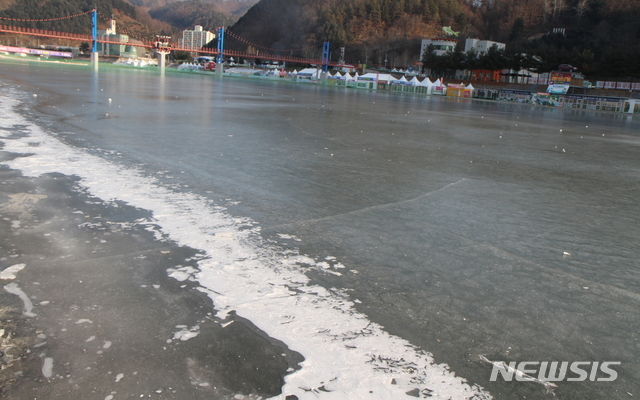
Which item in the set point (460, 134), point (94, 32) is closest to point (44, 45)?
point (94, 32)

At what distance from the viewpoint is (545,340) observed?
2.52m

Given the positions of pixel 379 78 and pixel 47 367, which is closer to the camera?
pixel 47 367

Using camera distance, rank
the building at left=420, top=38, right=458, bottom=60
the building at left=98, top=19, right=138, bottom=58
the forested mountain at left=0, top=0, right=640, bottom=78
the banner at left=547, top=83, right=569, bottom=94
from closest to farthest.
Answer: the banner at left=547, top=83, right=569, bottom=94
the forested mountain at left=0, top=0, right=640, bottom=78
the building at left=420, top=38, right=458, bottom=60
the building at left=98, top=19, right=138, bottom=58

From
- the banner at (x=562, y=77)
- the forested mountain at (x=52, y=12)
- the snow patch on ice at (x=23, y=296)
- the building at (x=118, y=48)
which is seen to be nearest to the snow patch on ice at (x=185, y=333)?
the snow patch on ice at (x=23, y=296)

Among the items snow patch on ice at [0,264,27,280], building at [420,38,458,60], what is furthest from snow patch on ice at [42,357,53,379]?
building at [420,38,458,60]

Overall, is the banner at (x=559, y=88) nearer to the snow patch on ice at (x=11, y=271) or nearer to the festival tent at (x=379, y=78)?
the festival tent at (x=379, y=78)

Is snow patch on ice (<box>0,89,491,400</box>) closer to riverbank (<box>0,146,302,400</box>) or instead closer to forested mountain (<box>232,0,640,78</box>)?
riverbank (<box>0,146,302,400</box>)


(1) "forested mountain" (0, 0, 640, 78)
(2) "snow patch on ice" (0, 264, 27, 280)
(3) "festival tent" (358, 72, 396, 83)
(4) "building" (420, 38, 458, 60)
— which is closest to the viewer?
(2) "snow patch on ice" (0, 264, 27, 280)

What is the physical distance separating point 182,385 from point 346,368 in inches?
26.8

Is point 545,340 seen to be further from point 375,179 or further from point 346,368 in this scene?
point 375,179

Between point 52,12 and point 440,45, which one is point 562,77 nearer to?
point 440,45

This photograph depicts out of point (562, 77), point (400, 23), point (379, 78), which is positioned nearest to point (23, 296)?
point (562, 77)

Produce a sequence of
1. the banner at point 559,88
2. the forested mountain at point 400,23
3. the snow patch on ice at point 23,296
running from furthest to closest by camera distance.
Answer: the forested mountain at point 400,23
the banner at point 559,88
the snow patch on ice at point 23,296

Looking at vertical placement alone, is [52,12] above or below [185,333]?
above
